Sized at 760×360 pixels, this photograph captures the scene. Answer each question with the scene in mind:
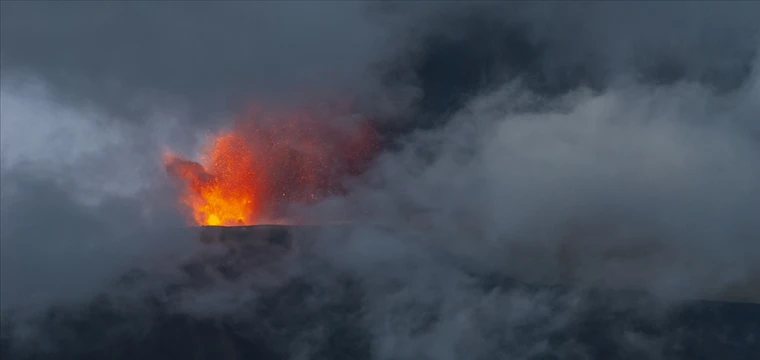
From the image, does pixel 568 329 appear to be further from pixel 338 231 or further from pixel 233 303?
pixel 233 303

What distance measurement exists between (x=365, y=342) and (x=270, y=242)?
9746mm

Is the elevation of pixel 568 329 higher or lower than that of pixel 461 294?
lower

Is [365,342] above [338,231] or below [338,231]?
below

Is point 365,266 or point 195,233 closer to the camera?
point 195,233

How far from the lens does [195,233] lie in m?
61.0

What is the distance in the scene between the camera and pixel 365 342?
59.6 metres

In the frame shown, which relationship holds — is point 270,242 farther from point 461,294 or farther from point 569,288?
point 569,288

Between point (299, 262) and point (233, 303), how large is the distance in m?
5.69

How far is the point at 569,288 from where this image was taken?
6300cm

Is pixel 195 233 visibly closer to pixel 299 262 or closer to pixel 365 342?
pixel 299 262

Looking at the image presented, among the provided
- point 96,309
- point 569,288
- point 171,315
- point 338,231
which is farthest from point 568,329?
point 96,309

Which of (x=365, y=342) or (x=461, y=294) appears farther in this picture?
(x=461, y=294)

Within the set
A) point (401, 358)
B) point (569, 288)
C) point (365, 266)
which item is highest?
point (365, 266)

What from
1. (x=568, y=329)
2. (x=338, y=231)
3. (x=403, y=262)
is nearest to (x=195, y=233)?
(x=338, y=231)
